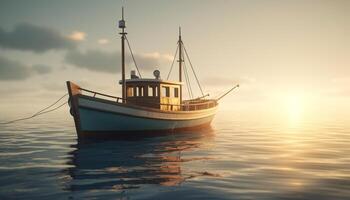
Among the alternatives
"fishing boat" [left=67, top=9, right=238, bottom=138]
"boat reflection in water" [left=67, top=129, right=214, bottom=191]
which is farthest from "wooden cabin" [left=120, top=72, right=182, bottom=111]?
"boat reflection in water" [left=67, top=129, right=214, bottom=191]

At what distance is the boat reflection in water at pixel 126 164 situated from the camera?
28.2ft

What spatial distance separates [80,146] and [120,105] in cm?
330

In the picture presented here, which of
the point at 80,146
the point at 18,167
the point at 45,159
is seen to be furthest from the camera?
the point at 80,146

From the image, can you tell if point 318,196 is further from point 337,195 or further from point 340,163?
point 340,163

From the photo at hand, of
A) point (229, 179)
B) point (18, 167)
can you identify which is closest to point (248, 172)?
point (229, 179)

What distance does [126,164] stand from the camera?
11.4m

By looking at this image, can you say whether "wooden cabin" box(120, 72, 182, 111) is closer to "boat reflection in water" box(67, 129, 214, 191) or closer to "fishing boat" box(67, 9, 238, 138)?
"fishing boat" box(67, 9, 238, 138)

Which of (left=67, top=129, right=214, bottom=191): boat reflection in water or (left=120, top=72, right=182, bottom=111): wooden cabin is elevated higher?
(left=120, top=72, right=182, bottom=111): wooden cabin

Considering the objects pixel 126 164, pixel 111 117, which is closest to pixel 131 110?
pixel 111 117

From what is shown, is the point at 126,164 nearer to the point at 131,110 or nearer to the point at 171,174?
the point at 171,174

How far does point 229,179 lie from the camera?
29.6 feet

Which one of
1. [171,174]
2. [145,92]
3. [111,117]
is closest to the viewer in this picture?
[171,174]

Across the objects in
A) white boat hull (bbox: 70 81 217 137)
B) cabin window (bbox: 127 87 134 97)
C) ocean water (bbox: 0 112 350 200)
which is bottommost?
ocean water (bbox: 0 112 350 200)

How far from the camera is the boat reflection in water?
859cm
